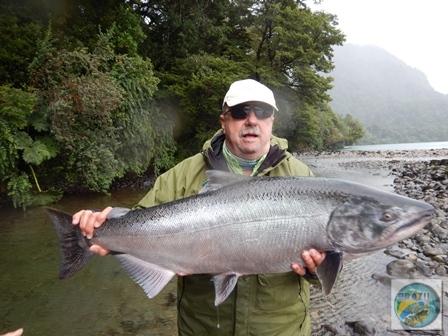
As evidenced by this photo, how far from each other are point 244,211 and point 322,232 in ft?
1.80

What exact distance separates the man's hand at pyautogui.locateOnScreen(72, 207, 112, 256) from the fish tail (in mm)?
56

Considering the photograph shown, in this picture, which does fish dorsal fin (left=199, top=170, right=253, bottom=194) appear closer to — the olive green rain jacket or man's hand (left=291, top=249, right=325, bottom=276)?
the olive green rain jacket

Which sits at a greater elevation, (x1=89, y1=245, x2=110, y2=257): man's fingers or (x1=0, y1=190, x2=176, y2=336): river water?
(x1=89, y1=245, x2=110, y2=257): man's fingers

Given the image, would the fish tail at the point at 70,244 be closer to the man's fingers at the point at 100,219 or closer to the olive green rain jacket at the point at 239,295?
the man's fingers at the point at 100,219

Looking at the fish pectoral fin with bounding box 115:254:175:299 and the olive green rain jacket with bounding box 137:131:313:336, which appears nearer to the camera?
the olive green rain jacket with bounding box 137:131:313:336

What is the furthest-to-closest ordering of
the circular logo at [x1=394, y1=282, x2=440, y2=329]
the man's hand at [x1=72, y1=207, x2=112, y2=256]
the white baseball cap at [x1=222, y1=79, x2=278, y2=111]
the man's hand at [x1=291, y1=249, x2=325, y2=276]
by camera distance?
the circular logo at [x1=394, y1=282, x2=440, y2=329] < the white baseball cap at [x1=222, y1=79, x2=278, y2=111] < the man's hand at [x1=72, y1=207, x2=112, y2=256] < the man's hand at [x1=291, y1=249, x2=325, y2=276]

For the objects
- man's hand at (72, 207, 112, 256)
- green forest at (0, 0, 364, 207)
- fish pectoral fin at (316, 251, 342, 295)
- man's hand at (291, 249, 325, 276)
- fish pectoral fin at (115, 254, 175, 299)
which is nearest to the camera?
fish pectoral fin at (316, 251, 342, 295)

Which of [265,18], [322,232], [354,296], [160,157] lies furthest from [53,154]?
[265,18]

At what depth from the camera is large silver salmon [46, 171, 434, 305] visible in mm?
2195

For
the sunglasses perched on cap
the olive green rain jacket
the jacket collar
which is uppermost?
the sunglasses perched on cap

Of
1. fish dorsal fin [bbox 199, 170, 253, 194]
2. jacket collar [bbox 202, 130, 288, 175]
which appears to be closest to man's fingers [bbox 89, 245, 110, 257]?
fish dorsal fin [bbox 199, 170, 253, 194]

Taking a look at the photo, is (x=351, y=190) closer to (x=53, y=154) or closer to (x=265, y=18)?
(x=53, y=154)

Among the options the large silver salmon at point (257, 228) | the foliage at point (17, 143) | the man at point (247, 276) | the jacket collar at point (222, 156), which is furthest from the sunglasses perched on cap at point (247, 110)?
the foliage at point (17, 143)

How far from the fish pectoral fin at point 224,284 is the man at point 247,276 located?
0.17 metres
